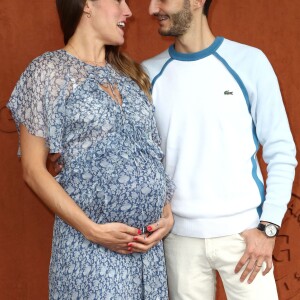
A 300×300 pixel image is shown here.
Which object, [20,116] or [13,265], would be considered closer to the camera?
[20,116]

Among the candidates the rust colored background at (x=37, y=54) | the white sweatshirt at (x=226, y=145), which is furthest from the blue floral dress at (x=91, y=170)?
the rust colored background at (x=37, y=54)

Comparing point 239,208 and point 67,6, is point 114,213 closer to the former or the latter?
point 239,208

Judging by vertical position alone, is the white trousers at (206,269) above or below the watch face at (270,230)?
below

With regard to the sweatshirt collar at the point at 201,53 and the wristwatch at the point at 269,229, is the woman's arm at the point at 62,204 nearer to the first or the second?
the wristwatch at the point at 269,229

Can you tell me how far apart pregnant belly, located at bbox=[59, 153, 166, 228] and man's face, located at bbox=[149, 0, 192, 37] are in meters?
0.52

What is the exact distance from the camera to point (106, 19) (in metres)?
2.07

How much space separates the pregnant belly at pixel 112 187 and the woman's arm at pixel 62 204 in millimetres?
39

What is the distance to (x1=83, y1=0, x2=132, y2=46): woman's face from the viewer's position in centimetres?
206

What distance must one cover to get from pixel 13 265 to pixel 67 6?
1.08m

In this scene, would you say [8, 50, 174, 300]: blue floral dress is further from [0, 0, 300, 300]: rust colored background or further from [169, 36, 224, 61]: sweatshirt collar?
[0, 0, 300, 300]: rust colored background

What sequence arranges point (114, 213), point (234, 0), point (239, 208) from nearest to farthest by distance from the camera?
point (114, 213) < point (239, 208) < point (234, 0)

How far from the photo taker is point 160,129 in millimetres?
2148

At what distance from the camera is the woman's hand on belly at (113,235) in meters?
1.85

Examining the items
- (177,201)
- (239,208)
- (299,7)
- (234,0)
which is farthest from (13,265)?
(299,7)
